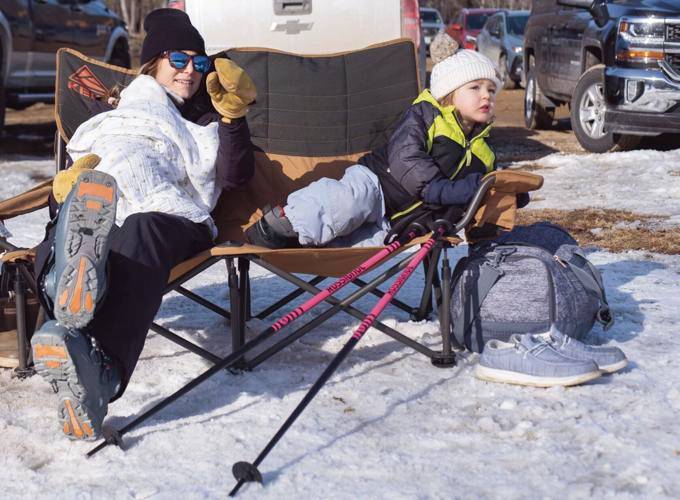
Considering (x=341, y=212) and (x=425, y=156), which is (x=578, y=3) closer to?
(x=425, y=156)

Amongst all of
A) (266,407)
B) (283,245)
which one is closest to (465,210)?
(283,245)

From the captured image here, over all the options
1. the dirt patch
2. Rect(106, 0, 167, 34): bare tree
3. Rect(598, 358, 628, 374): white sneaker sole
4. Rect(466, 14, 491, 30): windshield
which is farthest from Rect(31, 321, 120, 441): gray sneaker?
Rect(106, 0, 167, 34): bare tree

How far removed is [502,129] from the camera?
12500 millimetres

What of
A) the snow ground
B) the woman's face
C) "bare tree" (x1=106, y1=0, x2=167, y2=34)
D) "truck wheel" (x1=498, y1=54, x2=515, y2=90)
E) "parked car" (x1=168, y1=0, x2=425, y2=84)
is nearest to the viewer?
the snow ground

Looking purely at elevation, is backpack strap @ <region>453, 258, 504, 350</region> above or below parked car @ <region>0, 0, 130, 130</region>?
below

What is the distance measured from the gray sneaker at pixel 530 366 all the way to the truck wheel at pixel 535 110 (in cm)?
847

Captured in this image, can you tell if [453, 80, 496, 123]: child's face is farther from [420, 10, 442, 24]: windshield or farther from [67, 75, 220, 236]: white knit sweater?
[420, 10, 442, 24]: windshield

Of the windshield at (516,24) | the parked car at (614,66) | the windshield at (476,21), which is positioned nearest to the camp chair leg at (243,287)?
the parked car at (614,66)

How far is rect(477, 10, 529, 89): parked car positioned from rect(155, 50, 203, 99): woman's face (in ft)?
43.2

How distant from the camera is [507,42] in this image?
1731 centimetres

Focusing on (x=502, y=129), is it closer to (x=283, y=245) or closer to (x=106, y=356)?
(x=283, y=245)

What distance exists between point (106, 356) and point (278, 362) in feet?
3.19

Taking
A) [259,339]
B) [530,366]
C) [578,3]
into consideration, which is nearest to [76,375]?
[259,339]

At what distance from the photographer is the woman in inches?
120
